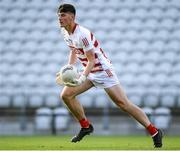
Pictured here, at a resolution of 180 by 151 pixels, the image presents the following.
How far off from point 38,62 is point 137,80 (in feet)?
9.06

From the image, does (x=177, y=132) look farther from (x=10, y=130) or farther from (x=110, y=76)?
(x=110, y=76)

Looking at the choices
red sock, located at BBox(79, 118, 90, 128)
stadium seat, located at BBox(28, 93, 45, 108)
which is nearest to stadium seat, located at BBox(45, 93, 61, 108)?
stadium seat, located at BBox(28, 93, 45, 108)

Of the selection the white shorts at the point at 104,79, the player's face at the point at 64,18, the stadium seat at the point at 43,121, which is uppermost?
the player's face at the point at 64,18

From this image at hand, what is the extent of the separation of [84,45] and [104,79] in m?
0.56

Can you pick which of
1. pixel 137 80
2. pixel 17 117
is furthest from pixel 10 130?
pixel 137 80

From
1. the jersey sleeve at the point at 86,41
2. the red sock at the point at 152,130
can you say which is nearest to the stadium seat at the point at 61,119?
the red sock at the point at 152,130

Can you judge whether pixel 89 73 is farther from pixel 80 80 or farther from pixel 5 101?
pixel 5 101

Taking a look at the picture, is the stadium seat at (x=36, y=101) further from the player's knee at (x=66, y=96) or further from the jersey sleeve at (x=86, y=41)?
the jersey sleeve at (x=86, y=41)

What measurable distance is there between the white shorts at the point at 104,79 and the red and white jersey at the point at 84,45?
6 centimetres

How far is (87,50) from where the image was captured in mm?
8359

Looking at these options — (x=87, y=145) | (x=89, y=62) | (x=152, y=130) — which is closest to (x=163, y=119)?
(x=87, y=145)

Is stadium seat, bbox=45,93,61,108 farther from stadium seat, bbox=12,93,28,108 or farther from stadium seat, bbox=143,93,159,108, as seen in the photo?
stadium seat, bbox=143,93,159,108

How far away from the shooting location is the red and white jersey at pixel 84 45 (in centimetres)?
838

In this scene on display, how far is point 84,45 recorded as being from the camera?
836 cm
